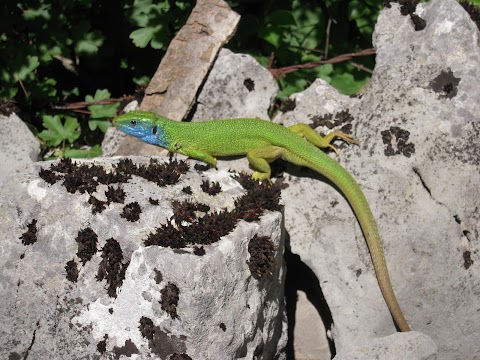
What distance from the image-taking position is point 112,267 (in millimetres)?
5438

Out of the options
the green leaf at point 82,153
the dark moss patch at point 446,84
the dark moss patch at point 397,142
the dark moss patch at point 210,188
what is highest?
the dark moss patch at point 446,84

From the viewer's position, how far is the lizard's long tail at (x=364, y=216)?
20.8 feet

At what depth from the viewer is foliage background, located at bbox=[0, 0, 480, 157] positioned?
8094mm

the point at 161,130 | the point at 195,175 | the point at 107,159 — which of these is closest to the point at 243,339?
the point at 195,175

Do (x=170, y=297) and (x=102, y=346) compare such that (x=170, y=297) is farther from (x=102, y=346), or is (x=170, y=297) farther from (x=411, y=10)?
(x=411, y=10)

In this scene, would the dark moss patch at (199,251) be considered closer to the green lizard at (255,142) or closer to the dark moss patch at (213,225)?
the dark moss patch at (213,225)

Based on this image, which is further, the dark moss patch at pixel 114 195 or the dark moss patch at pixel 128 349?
the dark moss patch at pixel 114 195

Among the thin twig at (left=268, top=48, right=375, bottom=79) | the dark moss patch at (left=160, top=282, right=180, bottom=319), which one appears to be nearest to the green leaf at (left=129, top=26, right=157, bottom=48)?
the thin twig at (left=268, top=48, right=375, bottom=79)

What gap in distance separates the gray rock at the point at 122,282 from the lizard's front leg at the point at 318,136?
4.85 feet

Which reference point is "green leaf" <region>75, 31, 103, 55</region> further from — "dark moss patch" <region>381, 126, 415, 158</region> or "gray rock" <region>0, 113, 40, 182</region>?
"dark moss patch" <region>381, 126, 415, 158</region>

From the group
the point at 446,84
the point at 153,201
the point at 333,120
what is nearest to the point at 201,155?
the point at 153,201

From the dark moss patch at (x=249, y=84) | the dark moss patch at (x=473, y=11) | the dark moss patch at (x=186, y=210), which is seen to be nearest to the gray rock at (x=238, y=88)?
the dark moss patch at (x=249, y=84)

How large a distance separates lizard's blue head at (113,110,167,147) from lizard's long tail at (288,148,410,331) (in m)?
1.92

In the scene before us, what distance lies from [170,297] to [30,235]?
1676mm
